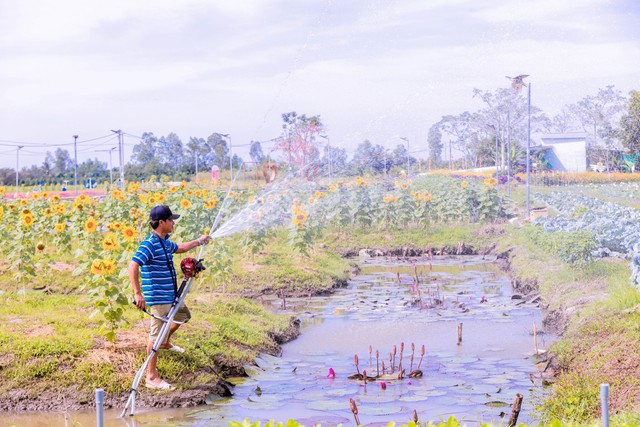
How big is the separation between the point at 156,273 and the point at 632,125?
107 feet

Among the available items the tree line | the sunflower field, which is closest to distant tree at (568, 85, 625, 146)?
the tree line

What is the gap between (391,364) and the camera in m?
7.81

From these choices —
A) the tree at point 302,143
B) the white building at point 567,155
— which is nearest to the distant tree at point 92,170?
the white building at point 567,155

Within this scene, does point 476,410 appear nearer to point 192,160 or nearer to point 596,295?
point 596,295

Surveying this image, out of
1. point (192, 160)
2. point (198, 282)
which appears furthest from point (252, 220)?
point (192, 160)

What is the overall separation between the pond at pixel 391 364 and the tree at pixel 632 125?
24.0 metres

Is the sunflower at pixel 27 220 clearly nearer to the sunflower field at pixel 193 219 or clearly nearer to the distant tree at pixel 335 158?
the sunflower field at pixel 193 219

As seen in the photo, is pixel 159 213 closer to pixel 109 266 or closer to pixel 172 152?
pixel 109 266

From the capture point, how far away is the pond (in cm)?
656

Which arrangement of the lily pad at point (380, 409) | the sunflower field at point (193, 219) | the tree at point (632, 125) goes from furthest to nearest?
the tree at point (632, 125) → the sunflower field at point (193, 219) → the lily pad at point (380, 409)

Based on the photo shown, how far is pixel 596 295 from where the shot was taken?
10.0 m

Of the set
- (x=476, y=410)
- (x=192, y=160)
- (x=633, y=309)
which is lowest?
(x=476, y=410)

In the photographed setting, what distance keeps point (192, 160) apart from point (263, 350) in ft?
196

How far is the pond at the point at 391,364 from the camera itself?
6562 millimetres
